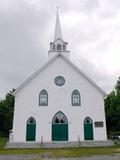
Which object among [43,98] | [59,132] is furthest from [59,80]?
[59,132]

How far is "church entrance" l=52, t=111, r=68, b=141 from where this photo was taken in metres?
23.0

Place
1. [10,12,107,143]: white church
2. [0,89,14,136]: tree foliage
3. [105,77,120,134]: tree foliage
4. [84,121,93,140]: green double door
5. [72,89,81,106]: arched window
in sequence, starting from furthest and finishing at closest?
[0,89,14,136]: tree foliage → [105,77,120,134]: tree foliage → [72,89,81,106]: arched window → [84,121,93,140]: green double door → [10,12,107,143]: white church

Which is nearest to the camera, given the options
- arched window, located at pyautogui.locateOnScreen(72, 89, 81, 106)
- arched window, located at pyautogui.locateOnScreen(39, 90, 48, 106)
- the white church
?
the white church

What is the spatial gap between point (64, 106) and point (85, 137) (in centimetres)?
349

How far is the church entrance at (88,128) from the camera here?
2305cm

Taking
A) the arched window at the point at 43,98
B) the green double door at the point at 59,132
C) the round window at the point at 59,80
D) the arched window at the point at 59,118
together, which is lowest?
the green double door at the point at 59,132

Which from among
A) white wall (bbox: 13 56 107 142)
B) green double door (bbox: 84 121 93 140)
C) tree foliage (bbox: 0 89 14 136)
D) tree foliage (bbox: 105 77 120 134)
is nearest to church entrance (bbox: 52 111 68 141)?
white wall (bbox: 13 56 107 142)

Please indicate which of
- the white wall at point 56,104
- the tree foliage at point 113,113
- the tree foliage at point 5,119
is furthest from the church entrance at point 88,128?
the tree foliage at point 5,119

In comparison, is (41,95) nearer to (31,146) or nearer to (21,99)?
(21,99)

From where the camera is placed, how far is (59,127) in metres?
23.3

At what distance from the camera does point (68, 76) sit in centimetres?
2455

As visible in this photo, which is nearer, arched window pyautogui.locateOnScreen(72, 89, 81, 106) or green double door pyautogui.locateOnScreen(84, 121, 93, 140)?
green double door pyautogui.locateOnScreen(84, 121, 93, 140)

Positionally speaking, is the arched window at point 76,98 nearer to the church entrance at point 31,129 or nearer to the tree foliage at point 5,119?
the church entrance at point 31,129

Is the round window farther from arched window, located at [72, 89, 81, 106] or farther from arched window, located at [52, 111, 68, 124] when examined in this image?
arched window, located at [52, 111, 68, 124]
